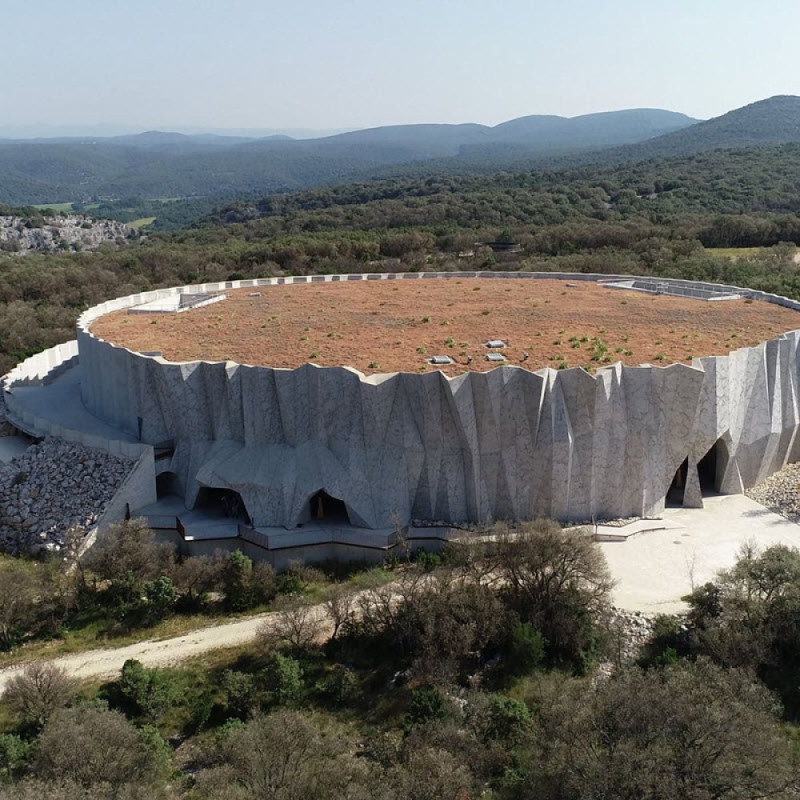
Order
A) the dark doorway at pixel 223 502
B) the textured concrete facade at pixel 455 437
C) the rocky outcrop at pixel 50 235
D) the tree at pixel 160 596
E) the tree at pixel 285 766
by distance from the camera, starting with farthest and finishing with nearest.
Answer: the rocky outcrop at pixel 50 235 < the dark doorway at pixel 223 502 < the textured concrete facade at pixel 455 437 < the tree at pixel 160 596 < the tree at pixel 285 766

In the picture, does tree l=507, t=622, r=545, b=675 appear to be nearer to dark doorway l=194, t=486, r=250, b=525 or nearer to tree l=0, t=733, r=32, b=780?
dark doorway l=194, t=486, r=250, b=525

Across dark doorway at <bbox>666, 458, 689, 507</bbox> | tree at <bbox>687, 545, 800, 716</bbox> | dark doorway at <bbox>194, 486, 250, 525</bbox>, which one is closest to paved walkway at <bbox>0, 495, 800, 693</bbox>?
dark doorway at <bbox>666, 458, 689, 507</bbox>

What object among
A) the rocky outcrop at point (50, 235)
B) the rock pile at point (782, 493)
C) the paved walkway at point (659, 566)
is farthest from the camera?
the rocky outcrop at point (50, 235)

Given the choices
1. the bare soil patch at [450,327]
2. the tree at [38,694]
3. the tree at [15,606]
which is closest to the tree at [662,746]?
the tree at [38,694]

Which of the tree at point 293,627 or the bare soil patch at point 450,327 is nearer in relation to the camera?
the tree at point 293,627

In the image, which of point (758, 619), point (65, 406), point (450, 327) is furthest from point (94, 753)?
point (450, 327)

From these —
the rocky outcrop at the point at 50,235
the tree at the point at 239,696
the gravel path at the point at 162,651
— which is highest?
the rocky outcrop at the point at 50,235

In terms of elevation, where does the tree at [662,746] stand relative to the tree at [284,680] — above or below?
above

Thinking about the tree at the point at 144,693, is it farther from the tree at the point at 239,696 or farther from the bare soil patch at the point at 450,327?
the bare soil patch at the point at 450,327
